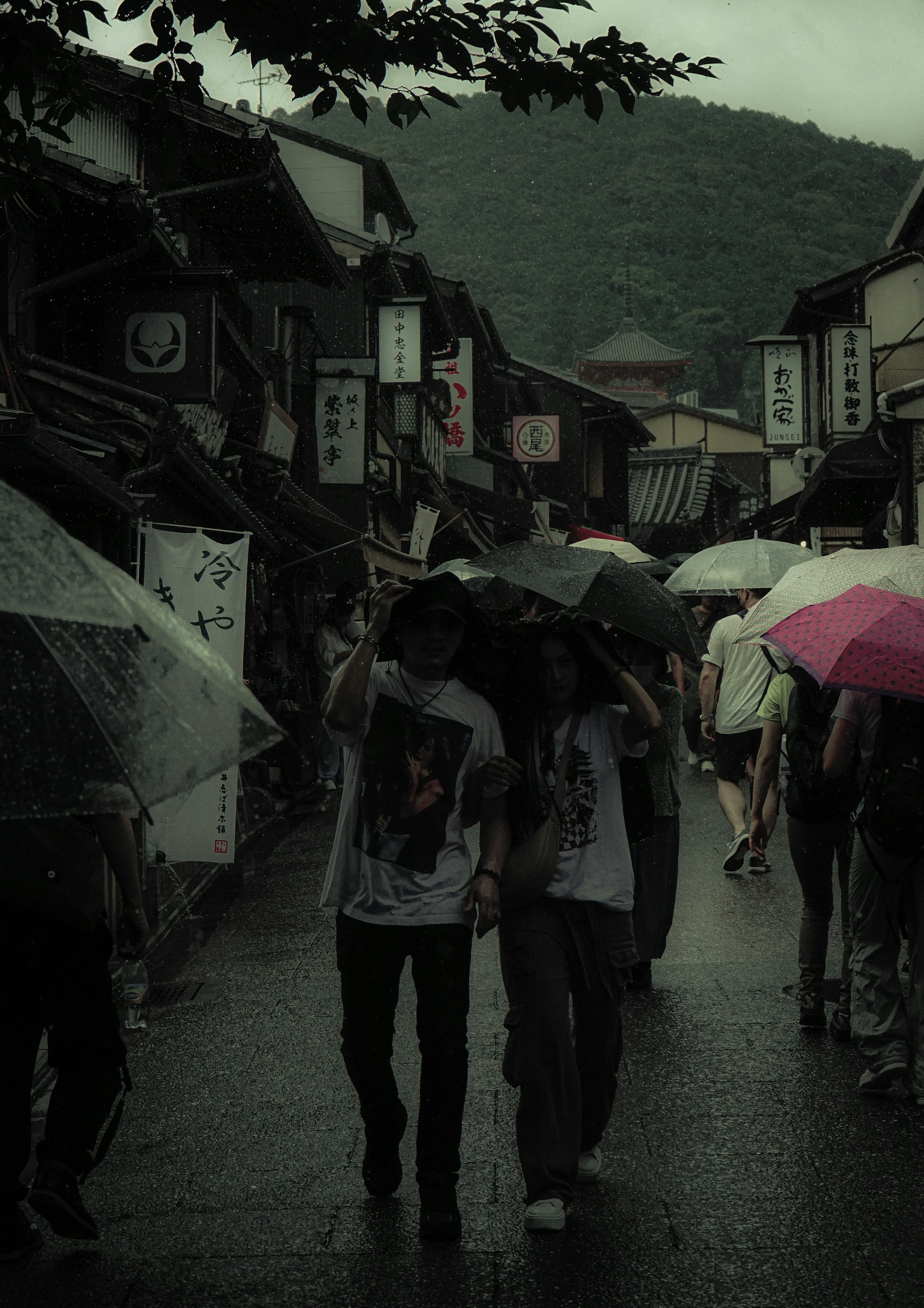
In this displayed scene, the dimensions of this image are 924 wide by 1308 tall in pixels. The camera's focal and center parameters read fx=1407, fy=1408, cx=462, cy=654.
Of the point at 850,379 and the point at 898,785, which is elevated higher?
the point at 850,379

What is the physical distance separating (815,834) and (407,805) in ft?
9.13

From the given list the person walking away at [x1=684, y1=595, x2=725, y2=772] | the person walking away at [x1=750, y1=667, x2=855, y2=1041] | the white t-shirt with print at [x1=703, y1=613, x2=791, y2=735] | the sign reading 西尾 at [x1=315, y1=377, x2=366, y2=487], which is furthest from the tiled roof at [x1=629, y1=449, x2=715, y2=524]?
the person walking away at [x1=750, y1=667, x2=855, y2=1041]

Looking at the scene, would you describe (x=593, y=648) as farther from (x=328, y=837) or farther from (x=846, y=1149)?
(x=328, y=837)

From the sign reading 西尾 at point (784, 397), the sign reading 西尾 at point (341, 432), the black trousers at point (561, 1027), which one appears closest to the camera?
the black trousers at point (561, 1027)

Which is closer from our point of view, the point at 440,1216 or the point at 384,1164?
the point at 440,1216

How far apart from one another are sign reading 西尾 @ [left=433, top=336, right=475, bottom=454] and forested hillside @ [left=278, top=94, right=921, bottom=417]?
143 ft

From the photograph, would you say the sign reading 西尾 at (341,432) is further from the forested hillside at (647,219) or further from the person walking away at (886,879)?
the forested hillside at (647,219)

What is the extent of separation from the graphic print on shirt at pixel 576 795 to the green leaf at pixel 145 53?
298cm

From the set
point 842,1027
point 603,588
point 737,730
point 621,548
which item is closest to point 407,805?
point 603,588

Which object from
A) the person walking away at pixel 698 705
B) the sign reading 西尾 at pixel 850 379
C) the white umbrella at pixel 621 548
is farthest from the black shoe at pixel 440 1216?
the sign reading 西尾 at pixel 850 379

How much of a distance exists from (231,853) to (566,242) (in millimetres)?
82697

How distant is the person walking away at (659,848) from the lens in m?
6.77

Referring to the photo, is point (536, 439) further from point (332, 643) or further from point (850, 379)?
point (332, 643)

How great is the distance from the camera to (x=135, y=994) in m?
6.89
